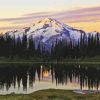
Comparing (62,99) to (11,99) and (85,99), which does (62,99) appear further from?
(11,99)

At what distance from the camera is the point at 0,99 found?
1486 inches

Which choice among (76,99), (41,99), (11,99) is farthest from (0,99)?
(76,99)

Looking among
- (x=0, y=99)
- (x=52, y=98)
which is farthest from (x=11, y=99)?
(x=52, y=98)

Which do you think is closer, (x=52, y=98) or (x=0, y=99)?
(x=0, y=99)

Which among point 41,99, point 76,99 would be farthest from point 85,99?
point 41,99

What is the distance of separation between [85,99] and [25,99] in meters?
6.09

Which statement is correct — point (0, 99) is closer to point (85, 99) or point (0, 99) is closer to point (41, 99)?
point (41, 99)

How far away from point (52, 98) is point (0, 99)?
18.6ft

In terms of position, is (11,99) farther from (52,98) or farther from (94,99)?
(94,99)

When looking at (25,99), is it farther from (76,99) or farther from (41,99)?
(76,99)

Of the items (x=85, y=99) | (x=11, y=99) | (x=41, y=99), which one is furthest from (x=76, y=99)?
(x=11, y=99)

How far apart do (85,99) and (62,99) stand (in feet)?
7.62

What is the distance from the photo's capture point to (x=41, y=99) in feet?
128

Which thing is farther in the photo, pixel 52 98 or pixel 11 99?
pixel 52 98
